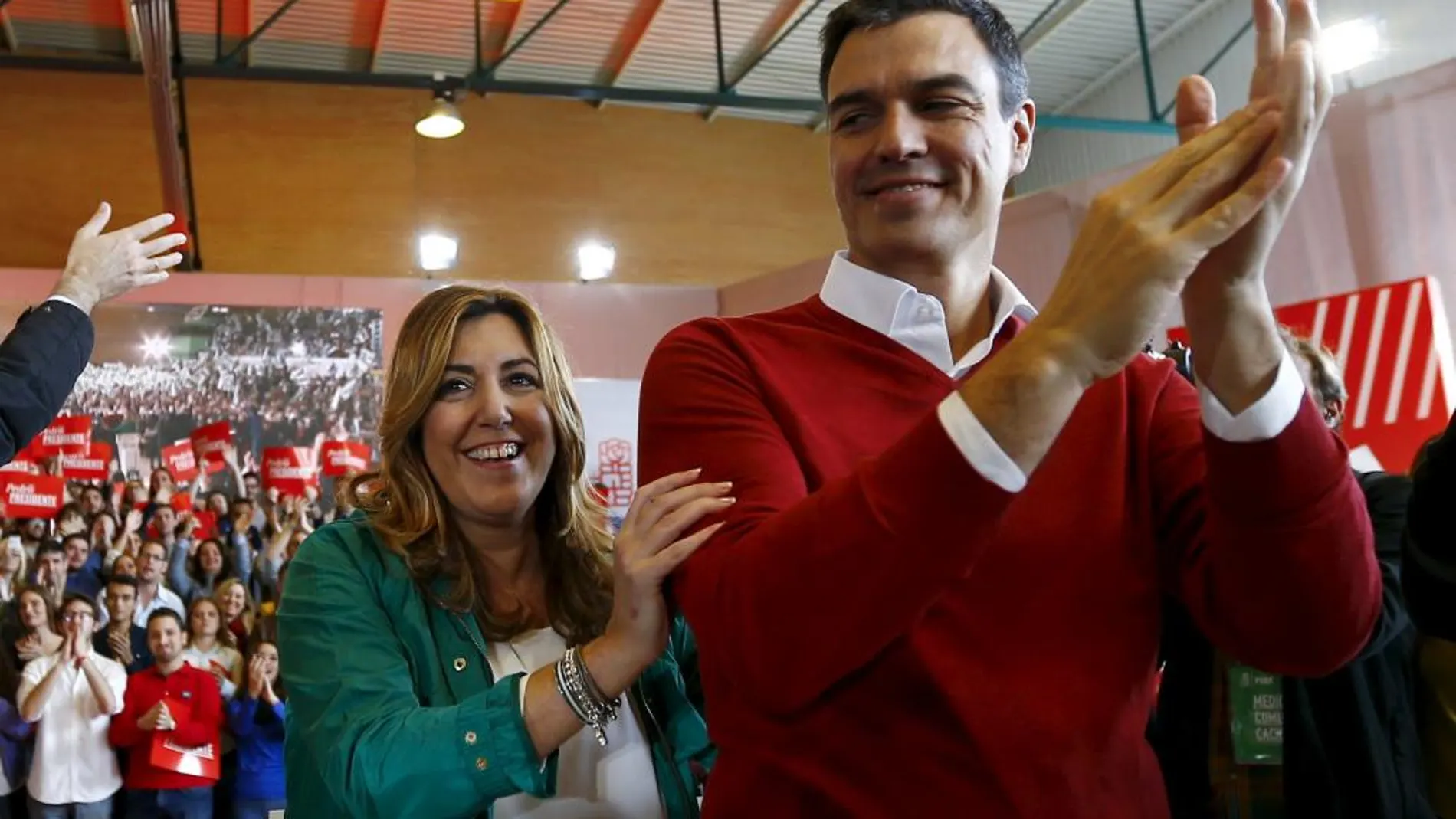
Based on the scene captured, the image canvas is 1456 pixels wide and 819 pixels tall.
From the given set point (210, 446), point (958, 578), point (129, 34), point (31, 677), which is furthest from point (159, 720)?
point (129, 34)

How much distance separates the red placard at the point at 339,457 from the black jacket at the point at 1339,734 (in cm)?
655

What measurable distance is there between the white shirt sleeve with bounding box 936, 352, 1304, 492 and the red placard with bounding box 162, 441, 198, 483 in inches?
302

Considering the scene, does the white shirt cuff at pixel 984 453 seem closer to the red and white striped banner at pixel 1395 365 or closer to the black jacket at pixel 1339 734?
the black jacket at pixel 1339 734

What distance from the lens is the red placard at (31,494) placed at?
698cm

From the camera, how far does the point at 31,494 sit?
7.06m

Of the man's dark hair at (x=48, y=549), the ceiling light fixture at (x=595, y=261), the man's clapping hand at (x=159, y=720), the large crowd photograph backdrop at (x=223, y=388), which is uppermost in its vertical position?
the ceiling light fixture at (x=595, y=261)

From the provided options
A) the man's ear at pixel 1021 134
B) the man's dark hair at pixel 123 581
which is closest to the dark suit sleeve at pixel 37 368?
the man's ear at pixel 1021 134

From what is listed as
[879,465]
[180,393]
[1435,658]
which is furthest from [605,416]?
[879,465]

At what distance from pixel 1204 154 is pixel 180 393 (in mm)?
7962

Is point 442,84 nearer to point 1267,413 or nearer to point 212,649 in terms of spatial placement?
point 212,649

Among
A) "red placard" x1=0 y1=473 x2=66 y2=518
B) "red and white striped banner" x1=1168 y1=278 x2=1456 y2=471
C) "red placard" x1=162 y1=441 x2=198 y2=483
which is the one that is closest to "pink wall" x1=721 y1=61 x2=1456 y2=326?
"red and white striped banner" x1=1168 y1=278 x2=1456 y2=471

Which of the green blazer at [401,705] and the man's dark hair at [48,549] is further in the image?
the man's dark hair at [48,549]

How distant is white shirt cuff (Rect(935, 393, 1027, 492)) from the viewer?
0.85 metres

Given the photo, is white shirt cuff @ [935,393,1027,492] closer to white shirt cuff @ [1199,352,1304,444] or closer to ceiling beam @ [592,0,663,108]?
white shirt cuff @ [1199,352,1304,444]
